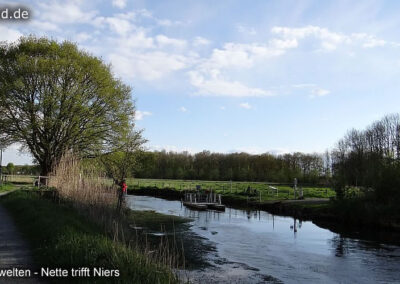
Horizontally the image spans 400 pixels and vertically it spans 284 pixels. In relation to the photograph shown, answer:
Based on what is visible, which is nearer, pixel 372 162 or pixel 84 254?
pixel 84 254

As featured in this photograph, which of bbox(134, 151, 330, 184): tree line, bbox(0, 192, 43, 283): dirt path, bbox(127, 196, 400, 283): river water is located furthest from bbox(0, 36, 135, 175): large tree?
bbox(134, 151, 330, 184): tree line

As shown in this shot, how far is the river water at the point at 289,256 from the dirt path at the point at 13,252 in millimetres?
4597

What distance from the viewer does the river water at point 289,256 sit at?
13.6 meters

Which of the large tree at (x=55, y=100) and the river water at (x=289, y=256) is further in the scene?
the large tree at (x=55, y=100)

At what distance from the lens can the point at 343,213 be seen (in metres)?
29.3

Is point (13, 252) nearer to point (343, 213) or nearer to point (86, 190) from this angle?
point (86, 190)

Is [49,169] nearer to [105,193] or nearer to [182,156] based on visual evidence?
[105,193]

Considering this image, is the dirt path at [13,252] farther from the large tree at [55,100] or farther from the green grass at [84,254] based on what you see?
the large tree at [55,100]

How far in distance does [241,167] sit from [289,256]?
251 feet

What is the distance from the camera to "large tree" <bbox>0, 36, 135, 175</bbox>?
3197 centimetres

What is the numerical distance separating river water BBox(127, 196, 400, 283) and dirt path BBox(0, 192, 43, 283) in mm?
4597

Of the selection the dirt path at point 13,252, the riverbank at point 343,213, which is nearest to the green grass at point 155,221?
the riverbank at point 343,213

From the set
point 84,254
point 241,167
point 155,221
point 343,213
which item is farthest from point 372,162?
point 241,167

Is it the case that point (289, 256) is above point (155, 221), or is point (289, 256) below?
below
